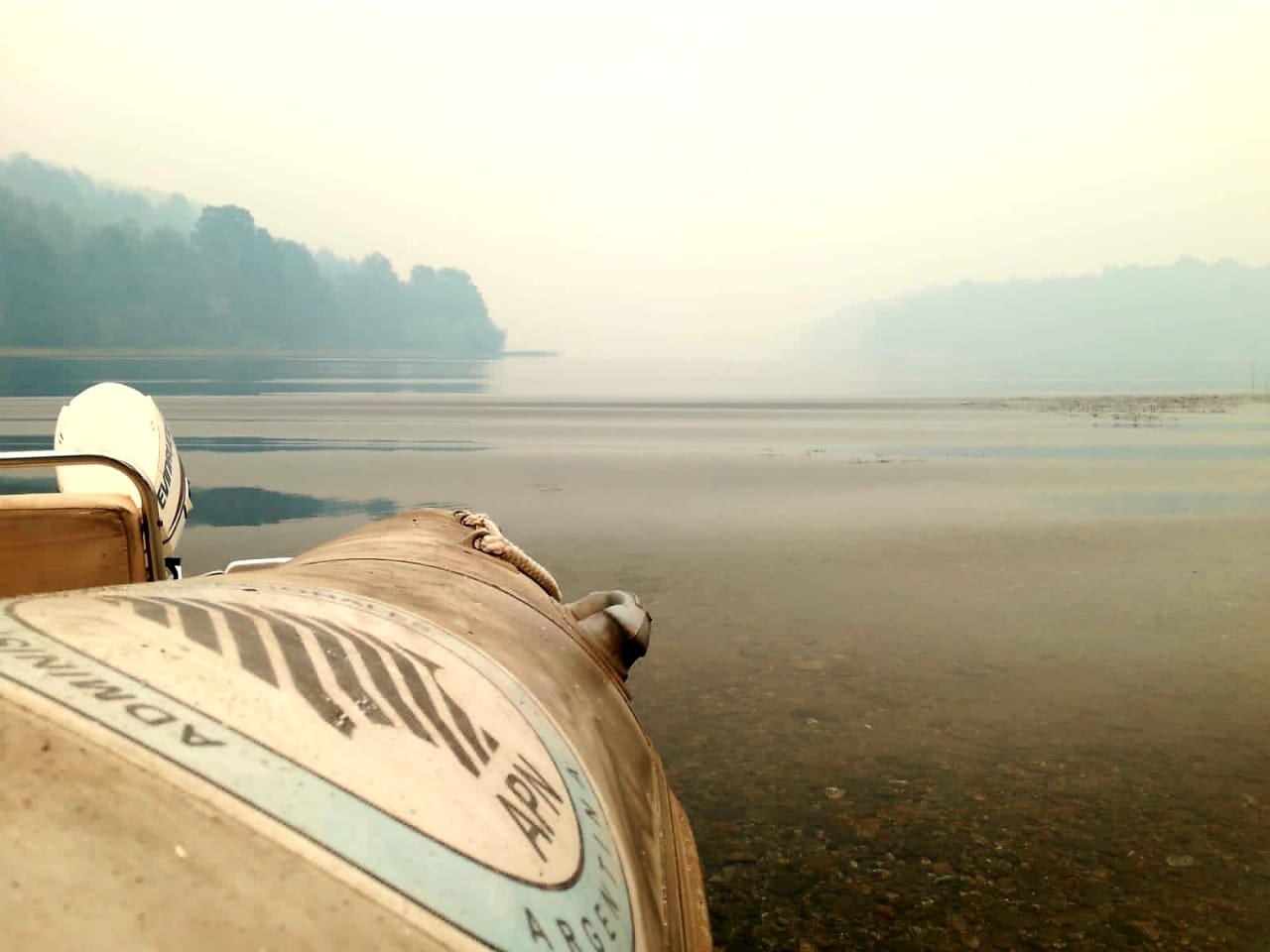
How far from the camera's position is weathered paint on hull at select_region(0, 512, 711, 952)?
895 mm

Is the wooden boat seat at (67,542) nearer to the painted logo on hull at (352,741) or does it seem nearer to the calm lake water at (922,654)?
the painted logo on hull at (352,741)

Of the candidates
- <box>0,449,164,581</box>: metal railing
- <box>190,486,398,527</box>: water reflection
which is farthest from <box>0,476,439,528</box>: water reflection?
<box>0,449,164,581</box>: metal railing

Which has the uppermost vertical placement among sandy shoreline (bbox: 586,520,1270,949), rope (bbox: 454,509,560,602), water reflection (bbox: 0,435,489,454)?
rope (bbox: 454,509,560,602)

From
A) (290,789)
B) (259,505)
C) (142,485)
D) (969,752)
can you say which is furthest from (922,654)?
(259,505)

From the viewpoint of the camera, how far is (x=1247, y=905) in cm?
311

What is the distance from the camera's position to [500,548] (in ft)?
9.94

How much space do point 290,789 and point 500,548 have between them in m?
1.97

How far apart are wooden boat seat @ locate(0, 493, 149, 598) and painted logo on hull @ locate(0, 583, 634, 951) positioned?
1.28 m

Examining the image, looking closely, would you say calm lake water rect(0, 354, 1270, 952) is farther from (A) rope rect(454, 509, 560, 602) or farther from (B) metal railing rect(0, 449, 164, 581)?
(B) metal railing rect(0, 449, 164, 581)

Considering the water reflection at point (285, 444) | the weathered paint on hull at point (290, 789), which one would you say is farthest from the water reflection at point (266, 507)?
the weathered paint on hull at point (290, 789)

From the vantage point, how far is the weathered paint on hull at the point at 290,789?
2.94 ft

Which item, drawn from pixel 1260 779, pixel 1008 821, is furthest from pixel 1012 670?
pixel 1008 821

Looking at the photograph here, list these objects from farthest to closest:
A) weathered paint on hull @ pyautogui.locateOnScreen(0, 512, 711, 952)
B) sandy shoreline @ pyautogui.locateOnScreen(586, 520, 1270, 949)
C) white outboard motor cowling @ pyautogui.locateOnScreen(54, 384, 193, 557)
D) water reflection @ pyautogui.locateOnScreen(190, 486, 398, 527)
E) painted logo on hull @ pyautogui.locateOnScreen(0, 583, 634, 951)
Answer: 1. water reflection @ pyautogui.locateOnScreen(190, 486, 398, 527)
2. white outboard motor cowling @ pyautogui.locateOnScreen(54, 384, 193, 557)
3. sandy shoreline @ pyautogui.locateOnScreen(586, 520, 1270, 949)
4. painted logo on hull @ pyautogui.locateOnScreen(0, 583, 634, 951)
5. weathered paint on hull @ pyautogui.locateOnScreen(0, 512, 711, 952)

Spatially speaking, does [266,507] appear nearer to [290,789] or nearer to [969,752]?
[969,752]
